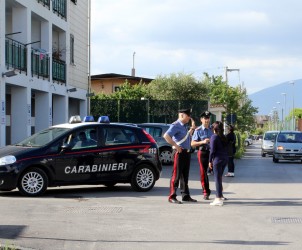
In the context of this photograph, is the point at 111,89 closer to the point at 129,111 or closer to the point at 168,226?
the point at 129,111

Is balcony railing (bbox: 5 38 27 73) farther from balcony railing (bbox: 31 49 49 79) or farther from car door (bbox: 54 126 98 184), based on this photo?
car door (bbox: 54 126 98 184)

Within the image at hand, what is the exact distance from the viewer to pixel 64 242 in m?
8.71

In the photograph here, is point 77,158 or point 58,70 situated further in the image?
point 58,70

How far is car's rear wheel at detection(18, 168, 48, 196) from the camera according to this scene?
539 inches

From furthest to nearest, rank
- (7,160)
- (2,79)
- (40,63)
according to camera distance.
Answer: (40,63) → (2,79) → (7,160)

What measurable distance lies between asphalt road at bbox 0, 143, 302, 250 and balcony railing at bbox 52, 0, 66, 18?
567 inches

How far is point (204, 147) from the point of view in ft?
46.1

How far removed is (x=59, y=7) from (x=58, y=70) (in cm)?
284

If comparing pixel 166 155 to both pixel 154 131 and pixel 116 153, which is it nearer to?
pixel 154 131

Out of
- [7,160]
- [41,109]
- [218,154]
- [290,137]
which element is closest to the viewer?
[218,154]

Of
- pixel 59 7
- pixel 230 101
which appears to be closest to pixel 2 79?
pixel 59 7

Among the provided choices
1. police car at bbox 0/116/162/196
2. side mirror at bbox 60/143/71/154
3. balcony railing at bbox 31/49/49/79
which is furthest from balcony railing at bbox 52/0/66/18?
side mirror at bbox 60/143/71/154

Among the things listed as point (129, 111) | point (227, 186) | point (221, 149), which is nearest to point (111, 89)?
point (129, 111)

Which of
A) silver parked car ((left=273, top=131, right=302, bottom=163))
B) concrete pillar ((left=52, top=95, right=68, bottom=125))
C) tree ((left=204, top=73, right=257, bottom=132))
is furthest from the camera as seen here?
tree ((left=204, top=73, right=257, bottom=132))
